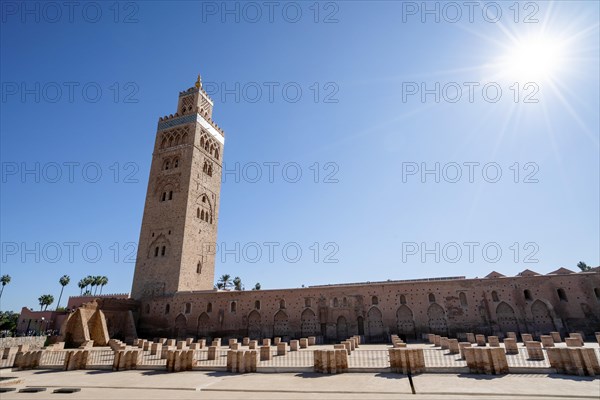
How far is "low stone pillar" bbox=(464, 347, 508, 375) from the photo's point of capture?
915 cm

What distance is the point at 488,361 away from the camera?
9242 millimetres

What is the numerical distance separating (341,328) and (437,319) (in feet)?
22.1

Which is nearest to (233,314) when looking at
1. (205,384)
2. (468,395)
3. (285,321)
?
(285,321)

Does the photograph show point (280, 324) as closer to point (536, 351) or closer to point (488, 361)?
Result: point (536, 351)

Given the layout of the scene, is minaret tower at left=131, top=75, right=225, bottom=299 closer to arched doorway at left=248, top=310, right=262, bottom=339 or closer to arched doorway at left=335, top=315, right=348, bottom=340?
arched doorway at left=248, top=310, right=262, bottom=339

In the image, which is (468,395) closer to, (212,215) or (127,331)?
(127,331)

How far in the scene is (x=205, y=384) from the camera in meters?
8.97

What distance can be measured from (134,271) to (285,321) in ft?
53.6

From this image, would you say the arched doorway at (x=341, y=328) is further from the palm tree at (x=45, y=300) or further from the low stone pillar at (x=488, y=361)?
the palm tree at (x=45, y=300)

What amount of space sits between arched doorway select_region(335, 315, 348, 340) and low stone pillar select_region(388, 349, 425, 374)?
1415 centimetres

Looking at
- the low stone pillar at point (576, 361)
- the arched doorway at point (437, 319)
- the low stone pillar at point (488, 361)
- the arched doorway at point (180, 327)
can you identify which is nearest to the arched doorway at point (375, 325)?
the arched doorway at point (437, 319)

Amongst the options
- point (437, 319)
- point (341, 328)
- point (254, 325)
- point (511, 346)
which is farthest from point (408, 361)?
point (254, 325)

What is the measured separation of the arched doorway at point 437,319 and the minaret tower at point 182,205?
20.8m

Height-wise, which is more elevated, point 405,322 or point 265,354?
point 405,322
